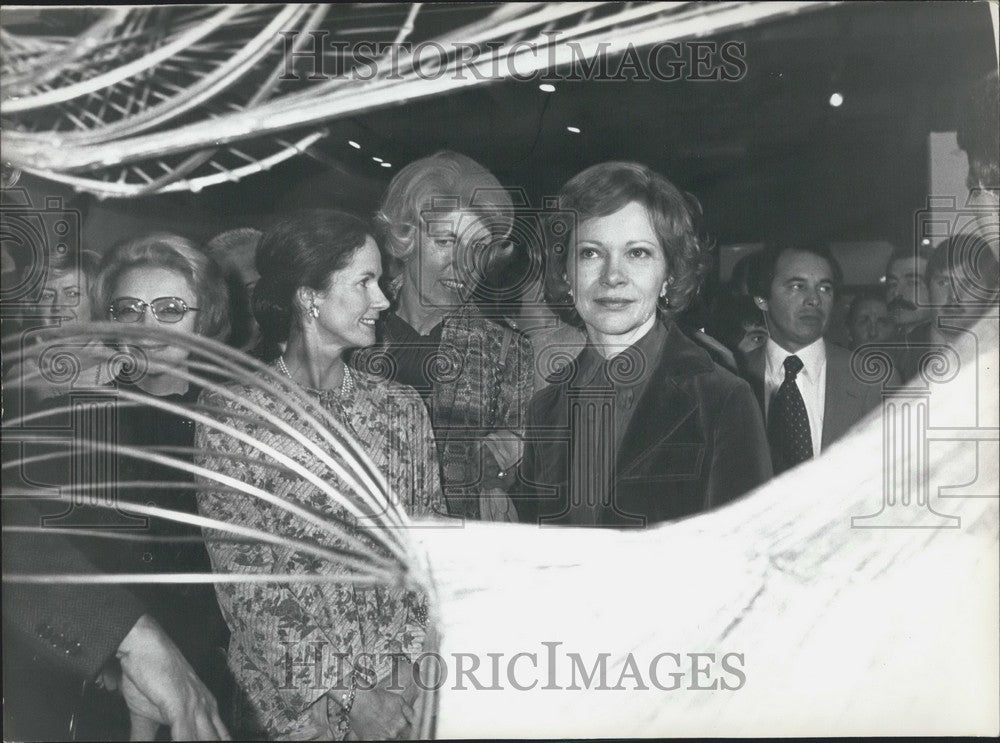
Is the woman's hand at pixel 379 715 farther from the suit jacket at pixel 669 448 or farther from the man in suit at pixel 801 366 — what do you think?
the man in suit at pixel 801 366

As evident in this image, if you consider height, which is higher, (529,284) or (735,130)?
(735,130)

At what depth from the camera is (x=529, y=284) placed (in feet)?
9.51

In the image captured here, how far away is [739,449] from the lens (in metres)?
2.93

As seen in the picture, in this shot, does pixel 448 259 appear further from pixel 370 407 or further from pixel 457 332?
pixel 370 407

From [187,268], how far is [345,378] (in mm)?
540

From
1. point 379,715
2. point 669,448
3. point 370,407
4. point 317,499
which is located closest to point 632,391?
point 669,448

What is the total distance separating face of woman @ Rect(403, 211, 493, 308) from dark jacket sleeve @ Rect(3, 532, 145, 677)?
3.93 ft

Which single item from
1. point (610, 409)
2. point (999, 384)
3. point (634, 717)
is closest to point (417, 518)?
point (610, 409)

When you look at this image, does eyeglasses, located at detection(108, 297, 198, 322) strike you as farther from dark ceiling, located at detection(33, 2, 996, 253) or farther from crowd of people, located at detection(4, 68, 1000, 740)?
dark ceiling, located at detection(33, 2, 996, 253)

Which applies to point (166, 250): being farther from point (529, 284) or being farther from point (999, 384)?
point (999, 384)

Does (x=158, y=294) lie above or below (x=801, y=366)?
above

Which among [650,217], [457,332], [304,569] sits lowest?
[304,569]

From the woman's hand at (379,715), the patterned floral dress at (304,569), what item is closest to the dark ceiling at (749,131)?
the patterned floral dress at (304,569)

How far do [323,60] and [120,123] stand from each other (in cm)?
60
